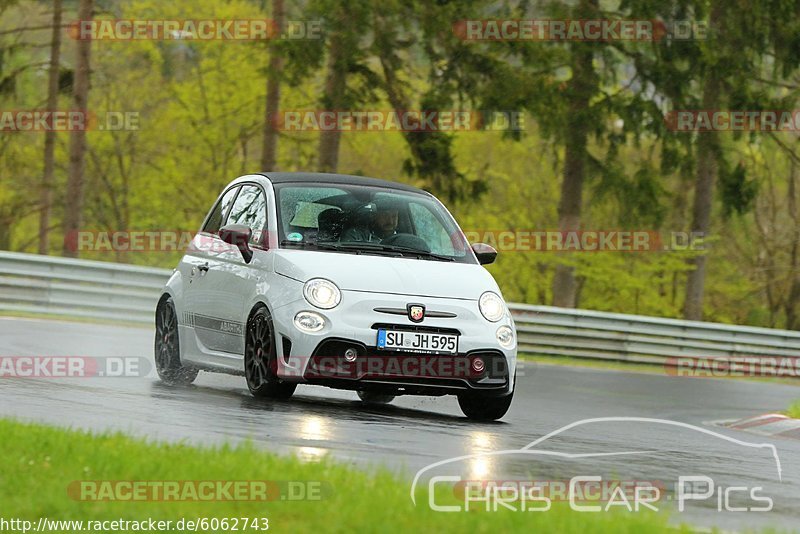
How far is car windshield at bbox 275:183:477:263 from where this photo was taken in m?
11.7

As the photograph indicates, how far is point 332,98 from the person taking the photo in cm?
3000

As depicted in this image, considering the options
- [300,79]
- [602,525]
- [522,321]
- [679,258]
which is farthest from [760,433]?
[679,258]

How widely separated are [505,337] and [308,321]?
5.10 ft

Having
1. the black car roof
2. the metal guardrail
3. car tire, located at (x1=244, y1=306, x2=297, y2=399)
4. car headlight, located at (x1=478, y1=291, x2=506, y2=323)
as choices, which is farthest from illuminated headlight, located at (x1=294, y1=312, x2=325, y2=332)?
the metal guardrail

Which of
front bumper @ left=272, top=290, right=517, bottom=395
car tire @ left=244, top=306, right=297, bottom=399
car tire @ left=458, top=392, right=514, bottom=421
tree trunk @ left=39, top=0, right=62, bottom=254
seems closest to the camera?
front bumper @ left=272, top=290, right=517, bottom=395

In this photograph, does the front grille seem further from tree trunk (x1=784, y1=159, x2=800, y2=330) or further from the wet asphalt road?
tree trunk (x1=784, y1=159, x2=800, y2=330)

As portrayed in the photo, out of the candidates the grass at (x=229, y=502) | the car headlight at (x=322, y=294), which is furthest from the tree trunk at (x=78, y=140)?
the grass at (x=229, y=502)

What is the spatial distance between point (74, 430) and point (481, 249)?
4720mm

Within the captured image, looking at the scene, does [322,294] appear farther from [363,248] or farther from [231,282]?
[231,282]

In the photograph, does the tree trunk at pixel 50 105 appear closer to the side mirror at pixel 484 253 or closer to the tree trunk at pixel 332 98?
the tree trunk at pixel 332 98

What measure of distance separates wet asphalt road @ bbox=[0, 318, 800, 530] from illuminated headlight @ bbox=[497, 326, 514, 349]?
618 mm

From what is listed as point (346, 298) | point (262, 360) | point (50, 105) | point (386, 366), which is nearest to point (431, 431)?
point (386, 366)

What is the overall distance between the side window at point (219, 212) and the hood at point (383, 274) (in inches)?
69.3

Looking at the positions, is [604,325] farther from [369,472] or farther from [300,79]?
[369,472]
